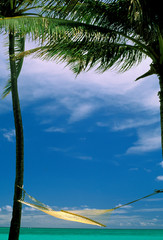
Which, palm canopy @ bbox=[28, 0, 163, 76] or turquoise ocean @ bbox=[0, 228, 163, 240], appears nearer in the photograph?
palm canopy @ bbox=[28, 0, 163, 76]

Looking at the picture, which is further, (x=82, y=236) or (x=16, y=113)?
(x=82, y=236)

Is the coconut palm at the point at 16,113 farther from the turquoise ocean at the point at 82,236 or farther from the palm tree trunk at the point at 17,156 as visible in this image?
the turquoise ocean at the point at 82,236

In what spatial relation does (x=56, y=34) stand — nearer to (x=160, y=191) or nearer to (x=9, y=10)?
(x=9, y=10)

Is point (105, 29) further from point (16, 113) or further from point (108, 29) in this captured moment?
point (16, 113)

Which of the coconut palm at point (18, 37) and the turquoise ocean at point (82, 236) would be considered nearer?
the coconut palm at point (18, 37)

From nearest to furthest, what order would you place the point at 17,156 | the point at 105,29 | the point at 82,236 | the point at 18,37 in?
the point at 105,29 < the point at 17,156 < the point at 18,37 < the point at 82,236

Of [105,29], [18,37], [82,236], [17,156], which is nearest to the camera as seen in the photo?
[105,29]

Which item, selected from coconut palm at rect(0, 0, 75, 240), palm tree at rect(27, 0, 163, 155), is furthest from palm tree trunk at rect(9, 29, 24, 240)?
palm tree at rect(27, 0, 163, 155)

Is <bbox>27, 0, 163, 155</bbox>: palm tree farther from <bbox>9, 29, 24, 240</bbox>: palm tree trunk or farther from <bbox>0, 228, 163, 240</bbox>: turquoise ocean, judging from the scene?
<bbox>0, 228, 163, 240</bbox>: turquoise ocean

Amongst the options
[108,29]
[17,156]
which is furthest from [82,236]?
[108,29]

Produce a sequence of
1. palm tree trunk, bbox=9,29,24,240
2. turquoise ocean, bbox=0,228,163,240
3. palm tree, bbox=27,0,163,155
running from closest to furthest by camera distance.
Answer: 1. palm tree, bbox=27,0,163,155
2. palm tree trunk, bbox=9,29,24,240
3. turquoise ocean, bbox=0,228,163,240

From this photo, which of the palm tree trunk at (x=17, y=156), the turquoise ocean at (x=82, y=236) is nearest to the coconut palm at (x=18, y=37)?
the palm tree trunk at (x=17, y=156)

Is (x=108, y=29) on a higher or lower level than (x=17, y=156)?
higher

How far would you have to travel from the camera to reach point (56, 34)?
519cm
